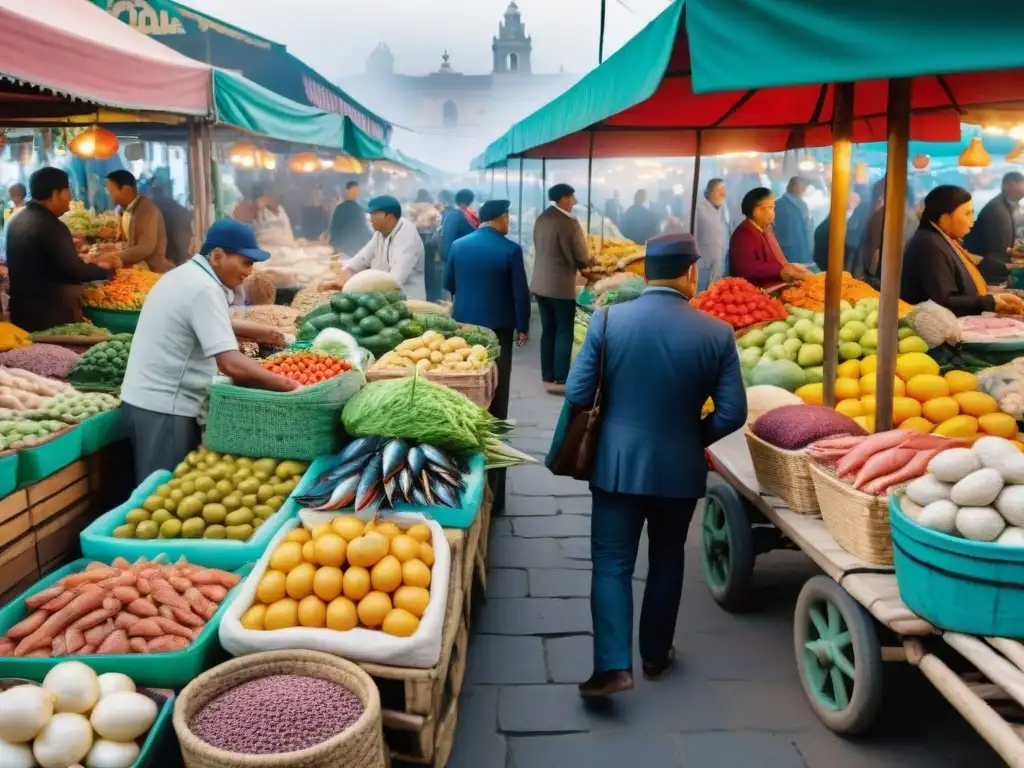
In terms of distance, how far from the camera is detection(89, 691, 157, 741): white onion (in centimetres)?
237

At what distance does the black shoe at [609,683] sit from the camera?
11.9 ft

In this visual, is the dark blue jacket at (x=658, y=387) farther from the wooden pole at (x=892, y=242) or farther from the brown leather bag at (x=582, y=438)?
the wooden pole at (x=892, y=242)

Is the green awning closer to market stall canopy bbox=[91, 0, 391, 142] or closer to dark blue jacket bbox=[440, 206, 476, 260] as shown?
dark blue jacket bbox=[440, 206, 476, 260]

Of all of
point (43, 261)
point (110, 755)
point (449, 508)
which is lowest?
point (110, 755)

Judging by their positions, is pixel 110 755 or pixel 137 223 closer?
pixel 110 755

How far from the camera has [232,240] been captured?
389cm

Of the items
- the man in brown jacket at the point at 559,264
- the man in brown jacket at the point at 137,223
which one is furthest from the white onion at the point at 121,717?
the man in brown jacket at the point at 559,264

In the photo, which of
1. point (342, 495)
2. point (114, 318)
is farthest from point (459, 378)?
point (114, 318)

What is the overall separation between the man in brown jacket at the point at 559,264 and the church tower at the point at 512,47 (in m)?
108

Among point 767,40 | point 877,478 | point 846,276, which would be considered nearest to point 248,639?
point 877,478

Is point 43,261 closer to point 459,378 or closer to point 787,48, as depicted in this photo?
point 459,378

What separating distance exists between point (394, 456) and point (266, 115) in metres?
5.02

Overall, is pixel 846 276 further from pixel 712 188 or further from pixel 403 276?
pixel 712 188

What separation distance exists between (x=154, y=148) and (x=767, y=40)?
21688 mm
